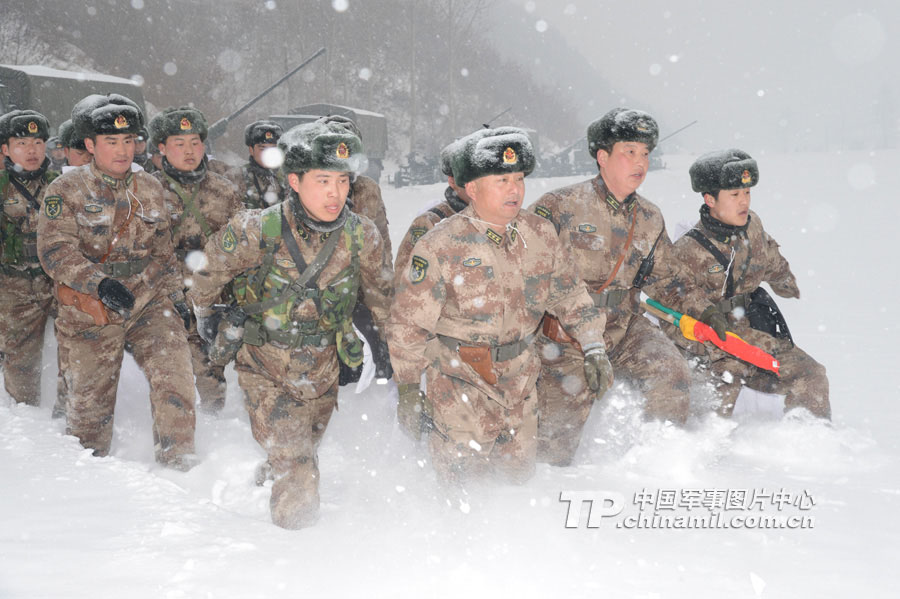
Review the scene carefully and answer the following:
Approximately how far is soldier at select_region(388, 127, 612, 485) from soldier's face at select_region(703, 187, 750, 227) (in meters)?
1.71

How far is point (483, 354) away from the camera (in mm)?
3607

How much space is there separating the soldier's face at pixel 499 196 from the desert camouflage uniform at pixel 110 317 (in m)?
2.25

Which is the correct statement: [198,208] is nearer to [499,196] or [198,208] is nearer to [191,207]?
[191,207]

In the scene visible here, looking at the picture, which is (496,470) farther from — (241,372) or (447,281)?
(241,372)

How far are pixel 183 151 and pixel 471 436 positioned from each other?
349 cm

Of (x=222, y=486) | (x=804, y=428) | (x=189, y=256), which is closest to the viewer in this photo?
(x=222, y=486)

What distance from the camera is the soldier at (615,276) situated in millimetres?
4488

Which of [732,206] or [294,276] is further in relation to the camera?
[732,206]

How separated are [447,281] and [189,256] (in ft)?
9.40

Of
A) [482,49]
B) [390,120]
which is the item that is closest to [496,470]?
[390,120]

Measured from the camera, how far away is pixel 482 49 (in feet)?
243

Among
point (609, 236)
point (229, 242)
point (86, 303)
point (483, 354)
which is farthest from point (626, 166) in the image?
point (86, 303)

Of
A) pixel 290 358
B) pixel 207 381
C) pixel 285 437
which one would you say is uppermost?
pixel 290 358

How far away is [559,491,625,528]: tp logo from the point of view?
3.16 meters
